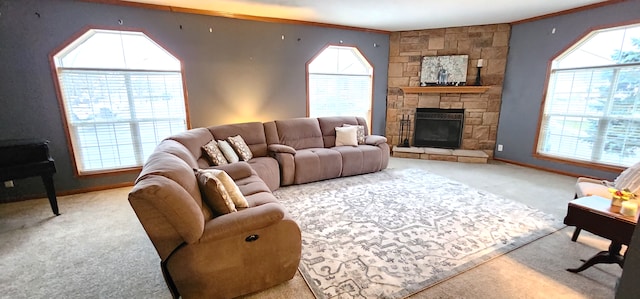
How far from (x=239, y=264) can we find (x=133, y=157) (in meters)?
3.32

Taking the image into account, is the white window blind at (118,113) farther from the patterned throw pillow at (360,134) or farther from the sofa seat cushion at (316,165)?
the patterned throw pillow at (360,134)

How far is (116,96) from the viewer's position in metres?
3.78

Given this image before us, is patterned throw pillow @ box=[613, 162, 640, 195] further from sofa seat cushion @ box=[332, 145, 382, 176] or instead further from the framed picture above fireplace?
the framed picture above fireplace

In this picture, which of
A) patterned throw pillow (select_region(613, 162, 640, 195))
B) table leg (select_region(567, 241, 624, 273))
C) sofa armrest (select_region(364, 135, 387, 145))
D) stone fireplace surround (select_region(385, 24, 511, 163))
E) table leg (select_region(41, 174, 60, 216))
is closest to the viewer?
table leg (select_region(567, 241, 624, 273))

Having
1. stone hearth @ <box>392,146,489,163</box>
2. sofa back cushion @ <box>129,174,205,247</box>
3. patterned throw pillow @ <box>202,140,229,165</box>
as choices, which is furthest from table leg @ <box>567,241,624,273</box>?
patterned throw pillow @ <box>202,140,229,165</box>

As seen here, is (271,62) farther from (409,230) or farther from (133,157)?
(409,230)

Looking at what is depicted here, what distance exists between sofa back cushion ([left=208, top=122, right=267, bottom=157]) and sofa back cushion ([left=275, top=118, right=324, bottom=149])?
333 millimetres

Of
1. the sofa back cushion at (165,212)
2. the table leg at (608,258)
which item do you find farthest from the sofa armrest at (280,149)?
the table leg at (608,258)

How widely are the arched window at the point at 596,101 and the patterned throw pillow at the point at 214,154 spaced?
17.4ft

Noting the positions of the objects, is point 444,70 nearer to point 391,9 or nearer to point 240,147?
point 391,9

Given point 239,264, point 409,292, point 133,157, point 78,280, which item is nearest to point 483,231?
point 409,292

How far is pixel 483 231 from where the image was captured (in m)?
2.65

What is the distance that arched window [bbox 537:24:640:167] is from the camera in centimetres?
371

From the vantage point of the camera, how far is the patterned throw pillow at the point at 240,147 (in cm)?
372
